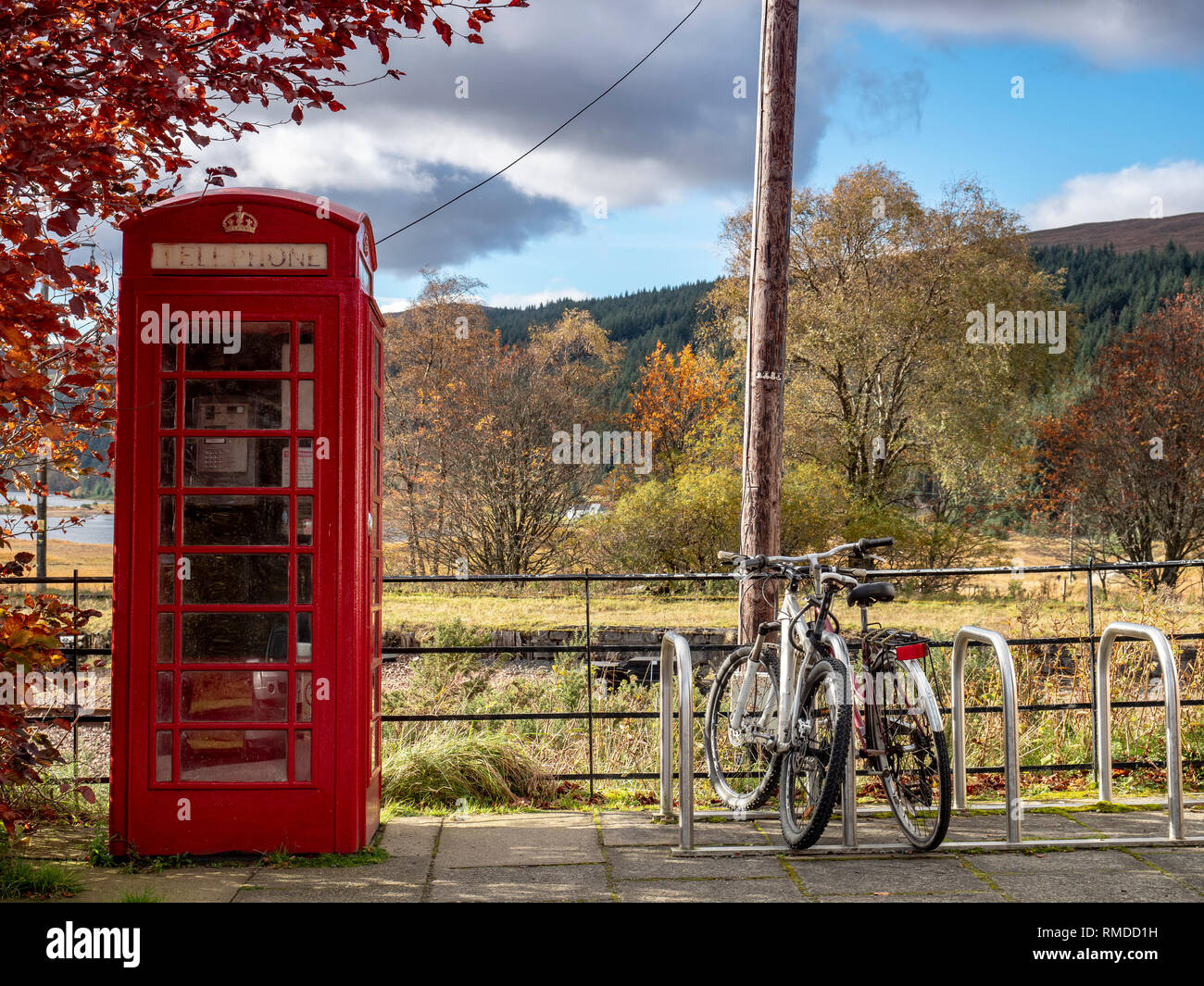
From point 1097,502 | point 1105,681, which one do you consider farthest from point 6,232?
point 1097,502

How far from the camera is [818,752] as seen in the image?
4.52m

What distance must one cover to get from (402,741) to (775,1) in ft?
16.6

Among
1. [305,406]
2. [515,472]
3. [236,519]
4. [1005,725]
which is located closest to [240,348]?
[305,406]

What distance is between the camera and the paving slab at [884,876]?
4145mm

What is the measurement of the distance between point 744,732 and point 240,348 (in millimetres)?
3123

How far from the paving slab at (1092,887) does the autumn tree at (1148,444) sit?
61.8 feet

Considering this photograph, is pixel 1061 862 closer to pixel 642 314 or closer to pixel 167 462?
pixel 167 462

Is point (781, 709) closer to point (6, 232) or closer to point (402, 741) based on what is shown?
point (402, 741)

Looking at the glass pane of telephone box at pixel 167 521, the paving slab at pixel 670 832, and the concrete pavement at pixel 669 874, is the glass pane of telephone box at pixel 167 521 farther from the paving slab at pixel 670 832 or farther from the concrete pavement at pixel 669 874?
the paving slab at pixel 670 832

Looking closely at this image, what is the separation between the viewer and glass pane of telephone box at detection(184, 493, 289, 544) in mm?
4562

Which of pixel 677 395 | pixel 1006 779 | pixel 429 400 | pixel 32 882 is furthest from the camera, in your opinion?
pixel 677 395

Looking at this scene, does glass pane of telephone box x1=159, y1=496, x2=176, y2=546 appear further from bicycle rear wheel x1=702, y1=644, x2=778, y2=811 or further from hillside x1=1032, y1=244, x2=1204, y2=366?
hillside x1=1032, y1=244, x2=1204, y2=366

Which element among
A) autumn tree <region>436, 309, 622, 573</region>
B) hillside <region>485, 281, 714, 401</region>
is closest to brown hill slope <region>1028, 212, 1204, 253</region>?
hillside <region>485, 281, 714, 401</region>

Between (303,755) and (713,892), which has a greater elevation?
(303,755)
